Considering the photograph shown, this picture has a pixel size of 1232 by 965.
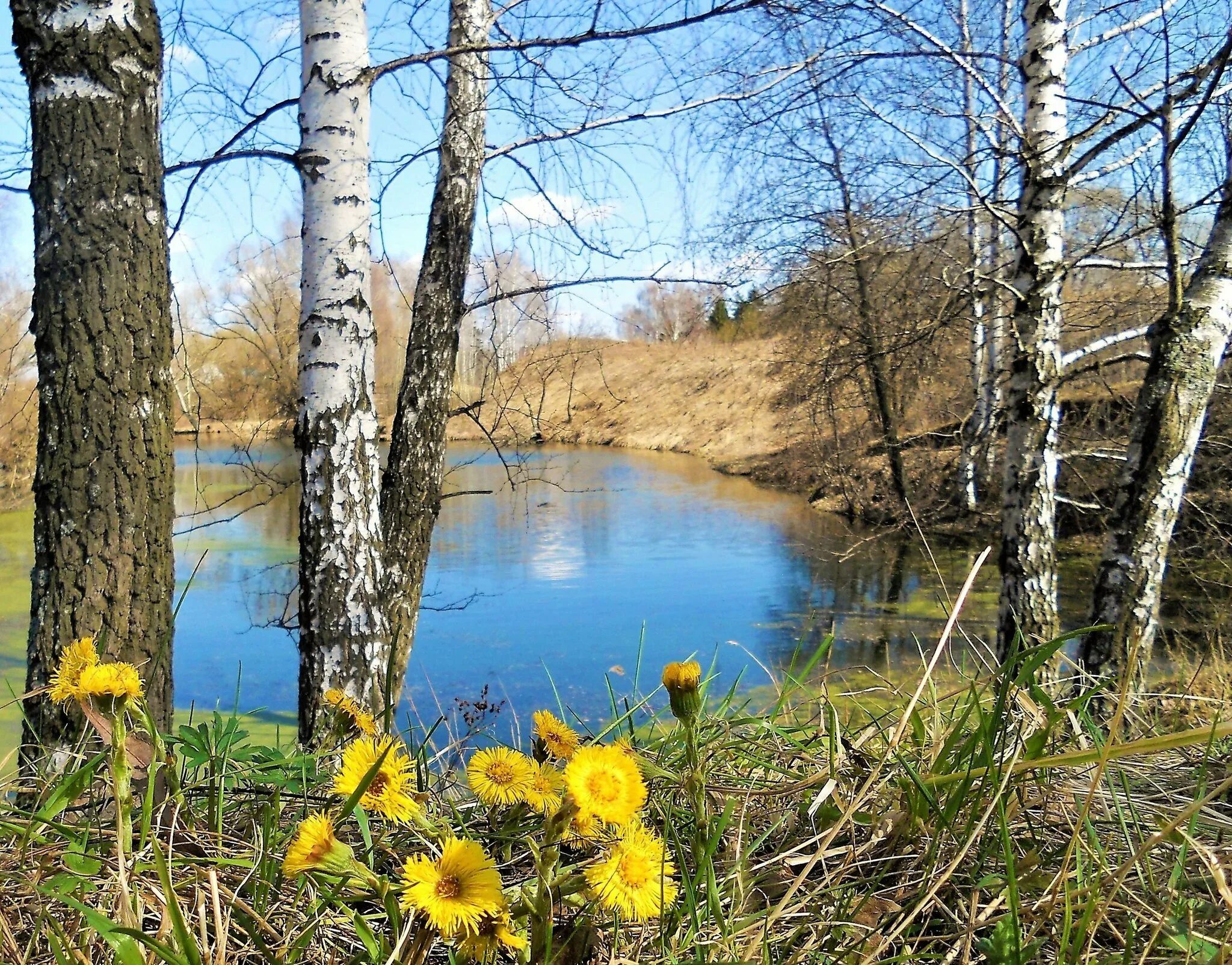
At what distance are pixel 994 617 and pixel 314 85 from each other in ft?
24.3

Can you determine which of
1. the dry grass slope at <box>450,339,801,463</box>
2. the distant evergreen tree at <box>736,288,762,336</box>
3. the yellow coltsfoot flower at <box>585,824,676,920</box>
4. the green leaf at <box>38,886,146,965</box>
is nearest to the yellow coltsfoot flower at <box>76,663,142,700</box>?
the green leaf at <box>38,886,146,965</box>

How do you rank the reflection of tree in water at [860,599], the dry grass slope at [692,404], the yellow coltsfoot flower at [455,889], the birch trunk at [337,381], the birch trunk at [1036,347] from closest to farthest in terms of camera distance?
1. the yellow coltsfoot flower at [455,889]
2. the birch trunk at [337,381]
3. the birch trunk at [1036,347]
4. the reflection of tree in water at [860,599]
5. the dry grass slope at [692,404]

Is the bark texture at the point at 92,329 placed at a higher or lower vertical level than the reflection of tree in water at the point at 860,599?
higher

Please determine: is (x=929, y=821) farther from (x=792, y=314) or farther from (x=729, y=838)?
(x=792, y=314)

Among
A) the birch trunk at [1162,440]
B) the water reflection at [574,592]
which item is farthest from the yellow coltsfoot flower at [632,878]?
the birch trunk at [1162,440]

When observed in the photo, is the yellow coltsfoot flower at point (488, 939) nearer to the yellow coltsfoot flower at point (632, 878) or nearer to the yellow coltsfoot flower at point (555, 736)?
the yellow coltsfoot flower at point (632, 878)

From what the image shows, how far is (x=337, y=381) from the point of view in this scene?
10.4 ft

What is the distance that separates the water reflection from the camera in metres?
6.38

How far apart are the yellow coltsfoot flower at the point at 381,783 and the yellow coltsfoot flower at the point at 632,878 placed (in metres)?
0.16

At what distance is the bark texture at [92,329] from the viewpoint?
218cm

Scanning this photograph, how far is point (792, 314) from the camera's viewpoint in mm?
10664

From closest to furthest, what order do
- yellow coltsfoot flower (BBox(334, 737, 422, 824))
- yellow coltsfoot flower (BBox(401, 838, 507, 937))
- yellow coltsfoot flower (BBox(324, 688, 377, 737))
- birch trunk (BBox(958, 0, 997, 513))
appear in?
yellow coltsfoot flower (BBox(401, 838, 507, 937)) < yellow coltsfoot flower (BBox(334, 737, 422, 824)) < yellow coltsfoot flower (BBox(324, 688, 377, 737)) < birch trunk (BBox(958, 0, 997, 513))

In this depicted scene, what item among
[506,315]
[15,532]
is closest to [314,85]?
[506,315]

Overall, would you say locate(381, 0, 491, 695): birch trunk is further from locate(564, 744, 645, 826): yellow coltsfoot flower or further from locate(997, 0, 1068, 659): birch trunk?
locate(564, 744, 645, 826): yellow coltsfoot flower
